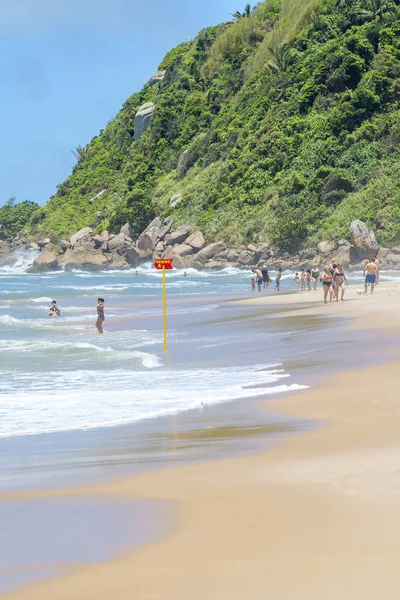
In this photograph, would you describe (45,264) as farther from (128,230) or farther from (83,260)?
(128,230)

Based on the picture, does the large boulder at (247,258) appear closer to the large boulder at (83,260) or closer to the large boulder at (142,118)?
the large boulder at (83,260)

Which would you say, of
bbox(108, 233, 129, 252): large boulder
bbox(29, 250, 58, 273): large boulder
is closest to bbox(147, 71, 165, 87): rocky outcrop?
bbox(108, 233, 129, 252): large boulder

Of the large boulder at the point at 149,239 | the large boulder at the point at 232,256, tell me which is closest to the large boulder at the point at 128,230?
the large boulder at the point at 149,239

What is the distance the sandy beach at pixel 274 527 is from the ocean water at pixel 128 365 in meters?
2.79

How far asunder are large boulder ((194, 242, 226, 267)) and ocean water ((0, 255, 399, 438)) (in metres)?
36.9

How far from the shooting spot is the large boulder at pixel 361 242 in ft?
185

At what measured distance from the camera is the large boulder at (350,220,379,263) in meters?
56.3

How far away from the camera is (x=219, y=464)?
714 cm

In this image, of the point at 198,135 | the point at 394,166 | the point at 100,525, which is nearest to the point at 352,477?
the point at 100,525

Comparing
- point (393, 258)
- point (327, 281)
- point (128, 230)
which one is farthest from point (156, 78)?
point (327, 281)

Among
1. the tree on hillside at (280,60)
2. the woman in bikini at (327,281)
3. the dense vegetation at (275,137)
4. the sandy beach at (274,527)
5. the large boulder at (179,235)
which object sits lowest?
the sandy beach at (274,527)

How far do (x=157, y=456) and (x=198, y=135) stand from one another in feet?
277

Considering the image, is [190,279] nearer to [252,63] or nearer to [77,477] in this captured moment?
[252,63]

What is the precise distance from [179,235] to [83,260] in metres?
10.6
